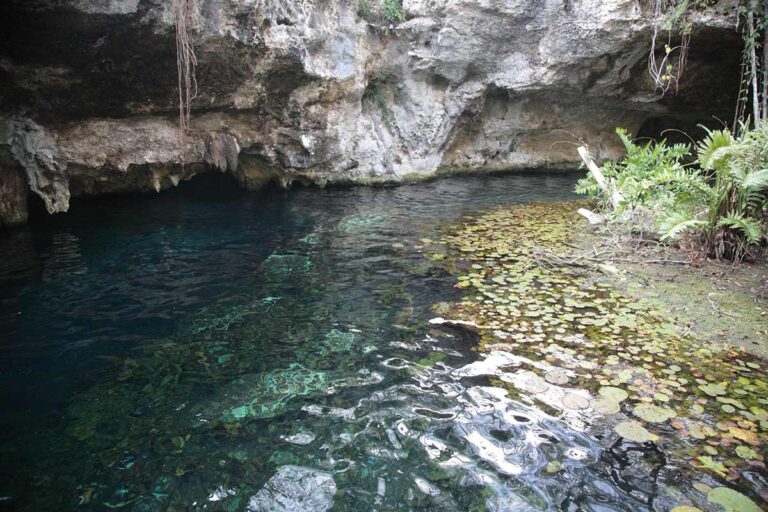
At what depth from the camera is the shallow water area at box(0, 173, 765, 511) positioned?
2.65 metres

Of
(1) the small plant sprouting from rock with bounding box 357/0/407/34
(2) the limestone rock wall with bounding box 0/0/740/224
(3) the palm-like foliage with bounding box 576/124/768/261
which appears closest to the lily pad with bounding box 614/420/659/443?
(3) the palm-like foliage with bounding box 576/124/768/261

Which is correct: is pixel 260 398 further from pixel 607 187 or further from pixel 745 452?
pixel 607 187

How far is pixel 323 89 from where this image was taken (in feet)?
33.3

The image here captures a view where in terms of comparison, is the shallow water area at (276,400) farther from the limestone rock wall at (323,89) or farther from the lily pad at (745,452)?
the limestone rock wall at (323,89)

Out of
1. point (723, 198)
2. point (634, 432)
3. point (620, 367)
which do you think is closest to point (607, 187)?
point (723, 198)

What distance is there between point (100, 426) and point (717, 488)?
3974 mm

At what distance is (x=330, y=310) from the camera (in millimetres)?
5004

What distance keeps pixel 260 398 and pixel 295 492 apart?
980mm

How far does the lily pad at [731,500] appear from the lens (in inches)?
97.2

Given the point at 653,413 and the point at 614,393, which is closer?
the point at 653,413

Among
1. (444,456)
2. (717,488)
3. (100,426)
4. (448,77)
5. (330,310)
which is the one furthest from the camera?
(448,77)

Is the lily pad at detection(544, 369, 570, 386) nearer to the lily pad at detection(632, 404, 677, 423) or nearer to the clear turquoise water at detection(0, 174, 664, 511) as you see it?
the clear turquoise water at detection(0, 174, 664, 511)

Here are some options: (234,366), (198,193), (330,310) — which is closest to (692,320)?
(330,310)

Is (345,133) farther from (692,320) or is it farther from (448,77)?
(692,320)
